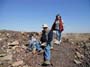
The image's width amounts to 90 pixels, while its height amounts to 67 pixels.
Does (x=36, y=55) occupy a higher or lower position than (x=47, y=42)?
lower

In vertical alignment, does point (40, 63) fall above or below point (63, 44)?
below

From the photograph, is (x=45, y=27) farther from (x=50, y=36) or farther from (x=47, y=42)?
(x=47, y=42)

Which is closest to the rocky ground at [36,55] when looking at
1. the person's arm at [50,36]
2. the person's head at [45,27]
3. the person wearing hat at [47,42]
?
the person wearing hat at [47,42]

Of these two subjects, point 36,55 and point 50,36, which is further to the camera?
point 36,55

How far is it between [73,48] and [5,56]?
4.48 metres

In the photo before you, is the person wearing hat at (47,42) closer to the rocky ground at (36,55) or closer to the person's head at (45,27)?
the person's head at (45,27)

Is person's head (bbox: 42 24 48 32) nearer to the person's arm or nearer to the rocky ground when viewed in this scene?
the person's arm

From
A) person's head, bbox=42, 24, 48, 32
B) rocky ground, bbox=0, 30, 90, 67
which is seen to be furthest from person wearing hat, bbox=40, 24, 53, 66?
rocky ground, bbox=0, 30, 90, 67

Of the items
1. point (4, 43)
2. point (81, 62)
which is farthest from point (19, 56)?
point (81, 62)

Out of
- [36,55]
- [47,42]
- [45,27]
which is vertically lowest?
[36,55]

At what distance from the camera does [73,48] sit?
13359mm

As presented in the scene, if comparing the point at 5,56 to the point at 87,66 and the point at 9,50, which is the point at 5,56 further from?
the point at 87,66

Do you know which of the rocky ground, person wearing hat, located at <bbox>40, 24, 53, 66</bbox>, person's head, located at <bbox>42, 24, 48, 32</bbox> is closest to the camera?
person wearing hat, located at <bbox>40, 24, 53, 66</bbox>

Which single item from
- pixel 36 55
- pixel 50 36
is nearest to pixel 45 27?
pixel 50 36
